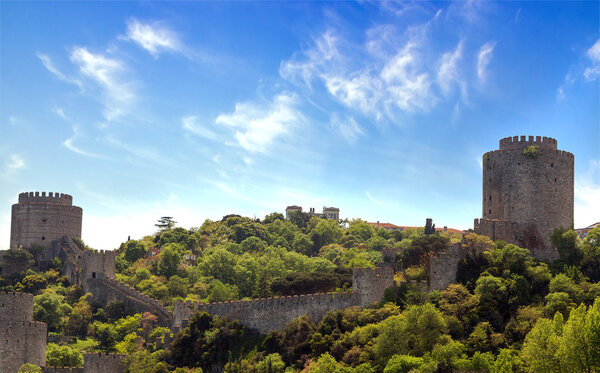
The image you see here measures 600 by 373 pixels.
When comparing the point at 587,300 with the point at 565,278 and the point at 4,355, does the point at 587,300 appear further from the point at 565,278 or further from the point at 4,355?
the point at 4,355

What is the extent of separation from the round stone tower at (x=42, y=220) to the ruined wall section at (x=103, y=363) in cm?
3518

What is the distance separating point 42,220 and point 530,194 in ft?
183

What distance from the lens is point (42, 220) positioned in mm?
87625

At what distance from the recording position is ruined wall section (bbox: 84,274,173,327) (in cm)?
6806

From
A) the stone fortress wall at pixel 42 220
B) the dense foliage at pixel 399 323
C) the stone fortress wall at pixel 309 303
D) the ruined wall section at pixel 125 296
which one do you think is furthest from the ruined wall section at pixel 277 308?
the stone fortress wall at pixel 42 220

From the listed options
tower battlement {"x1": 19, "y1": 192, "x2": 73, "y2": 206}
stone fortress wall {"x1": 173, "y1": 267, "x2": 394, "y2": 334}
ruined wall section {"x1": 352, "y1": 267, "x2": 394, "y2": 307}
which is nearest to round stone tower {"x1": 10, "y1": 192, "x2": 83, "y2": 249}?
tower battlement {"x1": 19, "y1": 192, "x2": 73, "y2": 206}

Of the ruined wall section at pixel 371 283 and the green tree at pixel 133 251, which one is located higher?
the green tree at pixel 133 251

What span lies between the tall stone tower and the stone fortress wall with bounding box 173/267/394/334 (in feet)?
35.6

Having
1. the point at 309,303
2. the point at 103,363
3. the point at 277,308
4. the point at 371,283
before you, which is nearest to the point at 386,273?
the point at 371,283

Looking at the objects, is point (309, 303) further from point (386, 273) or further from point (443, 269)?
point (443, 269)

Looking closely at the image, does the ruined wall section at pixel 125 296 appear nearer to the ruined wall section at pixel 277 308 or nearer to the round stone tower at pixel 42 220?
the ruined wall section at pixel 277 308

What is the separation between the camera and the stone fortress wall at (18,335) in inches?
2015

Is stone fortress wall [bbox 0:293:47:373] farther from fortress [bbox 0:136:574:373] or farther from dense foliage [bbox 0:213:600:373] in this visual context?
dense foliage [bbox 0:213:600:373]

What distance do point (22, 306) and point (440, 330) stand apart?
96.8 feet
